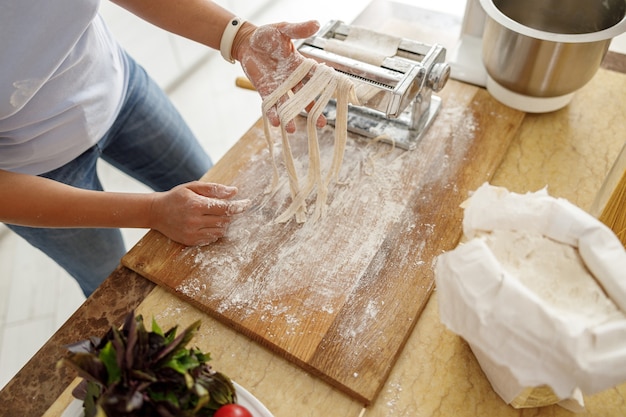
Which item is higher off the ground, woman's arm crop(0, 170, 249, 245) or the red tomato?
the red tomato

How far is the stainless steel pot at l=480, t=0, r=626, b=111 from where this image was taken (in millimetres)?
1038

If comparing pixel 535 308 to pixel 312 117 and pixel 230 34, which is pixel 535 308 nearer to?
pixel 312 117

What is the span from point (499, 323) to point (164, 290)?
2.07 feet

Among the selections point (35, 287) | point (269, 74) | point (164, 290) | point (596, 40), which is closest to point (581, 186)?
point (596, 40)

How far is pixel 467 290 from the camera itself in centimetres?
64

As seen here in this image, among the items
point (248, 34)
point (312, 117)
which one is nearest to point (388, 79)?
point (312, 117)

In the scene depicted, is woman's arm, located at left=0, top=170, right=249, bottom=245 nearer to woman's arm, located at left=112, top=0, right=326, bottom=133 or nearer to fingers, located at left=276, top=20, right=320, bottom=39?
woman's arm, located at left=112, top=0, right=326, bottom=133

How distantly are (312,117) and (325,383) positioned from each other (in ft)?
1.67

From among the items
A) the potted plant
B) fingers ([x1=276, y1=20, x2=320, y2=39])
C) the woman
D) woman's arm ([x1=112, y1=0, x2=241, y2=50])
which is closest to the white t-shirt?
the woman

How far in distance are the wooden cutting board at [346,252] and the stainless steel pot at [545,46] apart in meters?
0.09

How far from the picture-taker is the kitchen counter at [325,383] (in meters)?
0.81

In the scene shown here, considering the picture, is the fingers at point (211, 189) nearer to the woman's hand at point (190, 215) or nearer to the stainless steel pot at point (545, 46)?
the woman's hand at point (190, 215)

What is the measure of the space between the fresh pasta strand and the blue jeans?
38 centimetres

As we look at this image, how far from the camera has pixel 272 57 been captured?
42.3 inches
